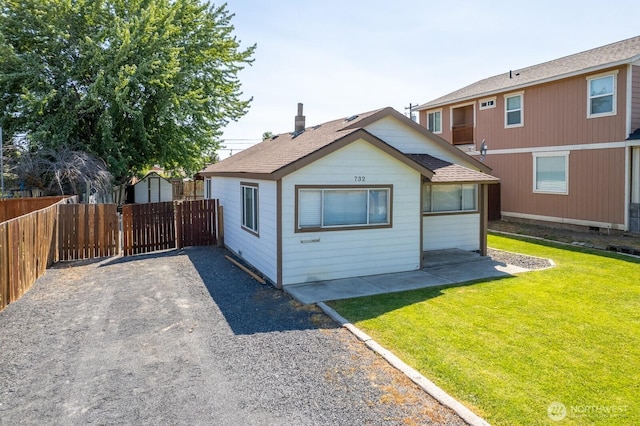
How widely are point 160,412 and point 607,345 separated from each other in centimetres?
592

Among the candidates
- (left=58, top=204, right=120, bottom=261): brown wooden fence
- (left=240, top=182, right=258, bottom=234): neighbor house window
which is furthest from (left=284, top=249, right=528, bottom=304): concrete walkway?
(left=58, top=204, right=120, bottom=261): brown wooden fence

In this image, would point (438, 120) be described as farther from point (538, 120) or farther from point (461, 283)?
point (461, 283)

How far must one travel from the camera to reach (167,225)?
13.7 m

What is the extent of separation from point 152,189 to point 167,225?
66.2ft

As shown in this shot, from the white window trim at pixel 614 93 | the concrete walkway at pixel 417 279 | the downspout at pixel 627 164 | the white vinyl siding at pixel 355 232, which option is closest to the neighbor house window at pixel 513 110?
the white window trim at pixel 614 93

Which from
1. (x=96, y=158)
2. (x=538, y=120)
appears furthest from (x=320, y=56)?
(x=96, y=158)

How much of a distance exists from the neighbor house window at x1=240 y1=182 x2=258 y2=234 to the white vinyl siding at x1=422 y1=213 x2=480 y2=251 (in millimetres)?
4918

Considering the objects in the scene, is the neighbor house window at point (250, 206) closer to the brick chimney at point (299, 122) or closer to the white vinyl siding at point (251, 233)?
the white vinyl siding at point (251, 233)

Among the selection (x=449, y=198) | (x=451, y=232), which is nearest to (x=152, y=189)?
(x=449, y=198)

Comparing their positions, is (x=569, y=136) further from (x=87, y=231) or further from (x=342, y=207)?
(x=87, y=231)

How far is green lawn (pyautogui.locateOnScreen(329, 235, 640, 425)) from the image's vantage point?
14.4ft

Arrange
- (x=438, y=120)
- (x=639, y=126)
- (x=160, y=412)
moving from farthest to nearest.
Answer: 1. (x=438, y=120)
2. (x=639, y=126)
3. (x=160, y=412)

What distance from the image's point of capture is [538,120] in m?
17.6

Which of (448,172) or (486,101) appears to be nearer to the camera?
(448,172)
